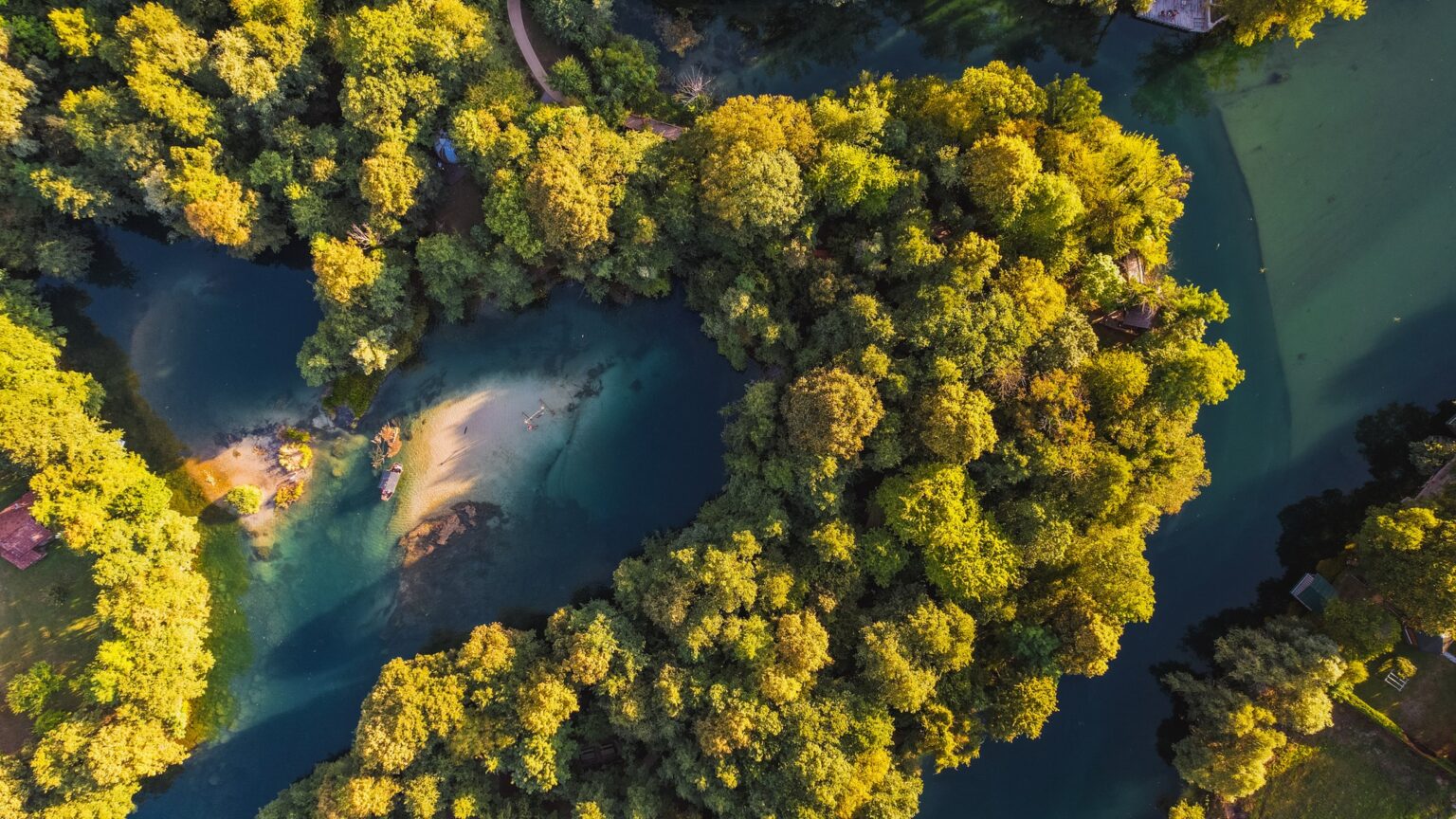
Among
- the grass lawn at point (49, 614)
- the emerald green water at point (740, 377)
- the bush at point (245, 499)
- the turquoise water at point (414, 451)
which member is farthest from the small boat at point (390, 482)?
the grass lawn at point (49, 614)

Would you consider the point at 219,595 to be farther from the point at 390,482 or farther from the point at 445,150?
the point at 445,150

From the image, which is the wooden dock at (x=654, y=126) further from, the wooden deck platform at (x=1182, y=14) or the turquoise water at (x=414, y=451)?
the wooden deck platform at (x=1182, y=14)

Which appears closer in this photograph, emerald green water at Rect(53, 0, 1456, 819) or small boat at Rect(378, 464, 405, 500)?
emerald green water at Rect(53, 0, 1456, 819)

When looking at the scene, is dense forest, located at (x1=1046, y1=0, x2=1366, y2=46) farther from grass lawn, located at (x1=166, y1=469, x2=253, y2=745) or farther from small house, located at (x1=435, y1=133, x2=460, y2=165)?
grass lawn, located at (x1=166, y1=469, x2=253, y2=745)

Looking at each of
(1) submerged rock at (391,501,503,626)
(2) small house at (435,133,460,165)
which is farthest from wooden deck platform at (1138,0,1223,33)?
(1) submerged rock at (391,501,503,626)

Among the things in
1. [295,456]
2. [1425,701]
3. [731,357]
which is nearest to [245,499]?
[295,456]
